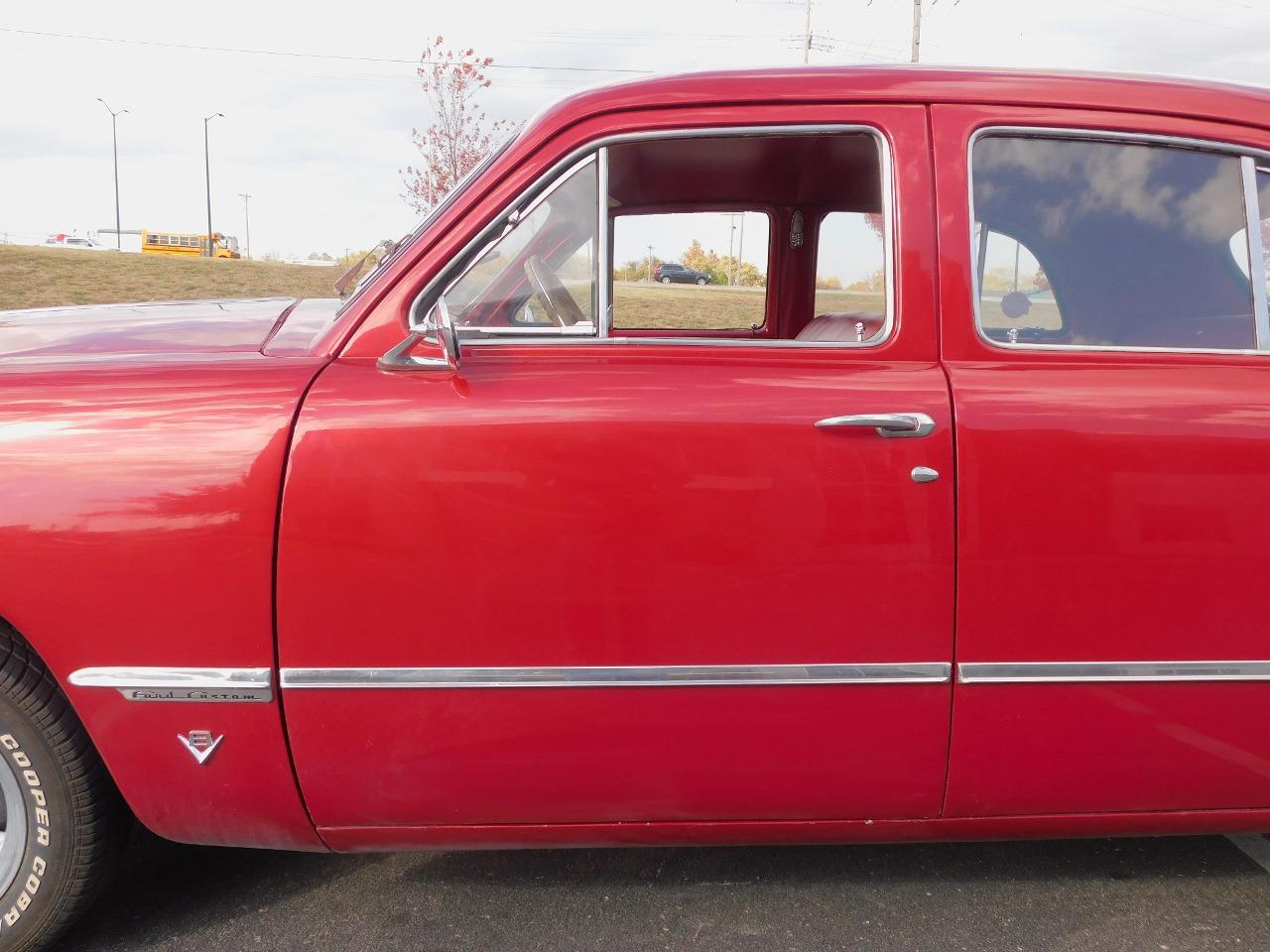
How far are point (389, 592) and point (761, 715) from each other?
2.51ft

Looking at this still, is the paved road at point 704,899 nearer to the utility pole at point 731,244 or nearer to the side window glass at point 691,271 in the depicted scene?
the side window glass at point 691,271

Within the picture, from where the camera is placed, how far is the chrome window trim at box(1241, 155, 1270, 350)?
6.71 feet

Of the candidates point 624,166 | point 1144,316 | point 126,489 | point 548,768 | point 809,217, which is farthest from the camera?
point 809,217

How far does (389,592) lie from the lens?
182cm

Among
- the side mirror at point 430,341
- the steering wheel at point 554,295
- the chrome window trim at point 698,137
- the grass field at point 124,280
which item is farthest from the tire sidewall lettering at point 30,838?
the grass field at point 124,280

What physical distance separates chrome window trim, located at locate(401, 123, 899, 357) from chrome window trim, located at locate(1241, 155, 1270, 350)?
30.6 inches

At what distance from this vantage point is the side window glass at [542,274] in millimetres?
1986

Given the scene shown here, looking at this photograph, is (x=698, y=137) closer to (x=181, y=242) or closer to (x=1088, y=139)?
(x=1088, y=139)

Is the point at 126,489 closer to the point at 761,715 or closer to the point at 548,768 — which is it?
the point at 548,768

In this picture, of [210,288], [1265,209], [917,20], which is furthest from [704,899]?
[917,20]

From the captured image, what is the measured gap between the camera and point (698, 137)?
6.57 ft

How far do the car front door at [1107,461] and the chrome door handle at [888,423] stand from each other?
77 millimetres

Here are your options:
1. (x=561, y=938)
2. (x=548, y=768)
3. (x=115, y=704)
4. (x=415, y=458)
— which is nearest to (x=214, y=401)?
(x=415, y=458)

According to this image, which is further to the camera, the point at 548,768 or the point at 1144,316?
the point at 1144,316
